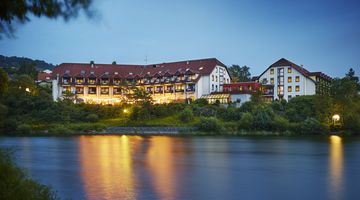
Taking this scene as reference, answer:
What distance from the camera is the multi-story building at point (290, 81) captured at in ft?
262

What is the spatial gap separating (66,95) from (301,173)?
217ft

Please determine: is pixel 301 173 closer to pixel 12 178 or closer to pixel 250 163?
pixel 250 163

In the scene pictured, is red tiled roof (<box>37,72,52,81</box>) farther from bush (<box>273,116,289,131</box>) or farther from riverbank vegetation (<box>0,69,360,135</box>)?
bush (<box>273,116,289,131</box>)

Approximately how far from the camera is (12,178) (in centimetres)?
1000

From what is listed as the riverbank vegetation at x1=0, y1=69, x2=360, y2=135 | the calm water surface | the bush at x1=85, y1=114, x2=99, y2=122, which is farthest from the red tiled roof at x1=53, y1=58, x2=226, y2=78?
the calm water surface

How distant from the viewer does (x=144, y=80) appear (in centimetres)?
9188

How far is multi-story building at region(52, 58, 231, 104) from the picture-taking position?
8375cm

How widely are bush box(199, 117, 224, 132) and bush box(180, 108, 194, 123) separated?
113 inches

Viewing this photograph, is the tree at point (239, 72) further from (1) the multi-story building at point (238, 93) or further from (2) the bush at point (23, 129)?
(2) the bush at point (23, 129)

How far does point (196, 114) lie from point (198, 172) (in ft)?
147

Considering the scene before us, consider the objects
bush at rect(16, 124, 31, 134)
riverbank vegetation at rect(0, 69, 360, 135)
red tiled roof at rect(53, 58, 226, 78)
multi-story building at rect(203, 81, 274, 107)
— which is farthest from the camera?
red tiled roof at rect(53, 58, 226, 78)

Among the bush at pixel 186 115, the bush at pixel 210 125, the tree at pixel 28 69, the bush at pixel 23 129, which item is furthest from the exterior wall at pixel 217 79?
the tree at pixel 28 69

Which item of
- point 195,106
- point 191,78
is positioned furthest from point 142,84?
point 195,106

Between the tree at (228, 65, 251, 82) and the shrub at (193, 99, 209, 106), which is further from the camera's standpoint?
the tree at (228, 65, 251, 82)
